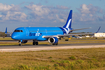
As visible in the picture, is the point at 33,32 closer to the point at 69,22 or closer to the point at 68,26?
the point at 68,26

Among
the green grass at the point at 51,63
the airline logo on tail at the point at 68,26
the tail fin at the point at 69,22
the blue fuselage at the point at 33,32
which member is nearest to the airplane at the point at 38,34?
the blue fuselage at the point at 33,32

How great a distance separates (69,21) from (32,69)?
1818 inches

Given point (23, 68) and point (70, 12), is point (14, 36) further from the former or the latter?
point (23, 68)

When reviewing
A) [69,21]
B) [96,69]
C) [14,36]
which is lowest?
[96,69]

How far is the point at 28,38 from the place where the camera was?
4812 cm

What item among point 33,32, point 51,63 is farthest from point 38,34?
point 51,63

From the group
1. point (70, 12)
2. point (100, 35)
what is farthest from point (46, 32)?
point (100, 35)

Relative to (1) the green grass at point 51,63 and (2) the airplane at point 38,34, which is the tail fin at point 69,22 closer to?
(2) the airplane at point 38,34

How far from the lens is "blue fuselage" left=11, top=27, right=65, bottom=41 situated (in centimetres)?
4603

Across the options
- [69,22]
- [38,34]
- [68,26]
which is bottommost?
[38,34]

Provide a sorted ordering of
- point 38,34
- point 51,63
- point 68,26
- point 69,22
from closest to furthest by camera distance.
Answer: point 51,63
point 38,34
point 68,26
point 69,22

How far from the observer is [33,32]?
48781mm

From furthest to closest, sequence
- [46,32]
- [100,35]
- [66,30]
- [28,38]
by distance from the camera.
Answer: [100,35]
[66,30]
[46,32]
[28,38]

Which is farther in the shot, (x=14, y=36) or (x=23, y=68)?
(x=14, y=36)
